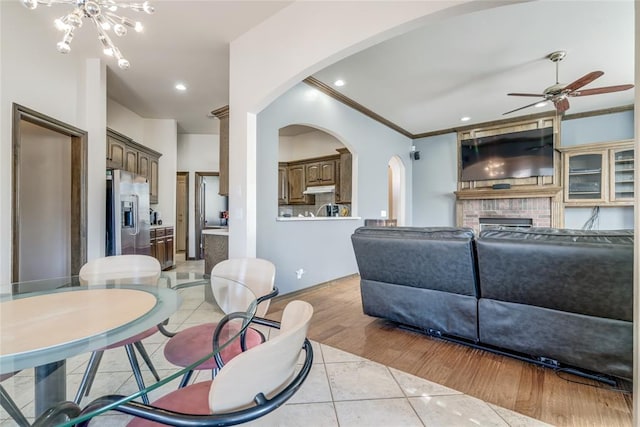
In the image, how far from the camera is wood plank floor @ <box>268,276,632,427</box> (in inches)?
58.6

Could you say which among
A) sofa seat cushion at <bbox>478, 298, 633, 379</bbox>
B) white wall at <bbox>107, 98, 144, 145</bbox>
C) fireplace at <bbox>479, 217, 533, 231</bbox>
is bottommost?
sofa seat cushion at <bbox>478, 298, 633, 379</bbox>

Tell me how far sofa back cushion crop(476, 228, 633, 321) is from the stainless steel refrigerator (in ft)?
13.9

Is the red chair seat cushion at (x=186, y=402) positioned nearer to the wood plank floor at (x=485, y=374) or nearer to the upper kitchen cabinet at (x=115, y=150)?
the wood plank floor at (x=485, y=374)

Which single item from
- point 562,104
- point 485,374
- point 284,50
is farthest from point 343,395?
point 562,104

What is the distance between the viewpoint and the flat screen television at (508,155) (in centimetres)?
527

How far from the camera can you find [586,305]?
1675mm

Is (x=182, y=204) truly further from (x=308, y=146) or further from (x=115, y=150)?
(x=308, y=146)

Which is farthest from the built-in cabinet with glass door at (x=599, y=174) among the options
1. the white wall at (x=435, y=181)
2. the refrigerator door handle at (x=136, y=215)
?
the refrigerator door handle at (x=136, y=215)

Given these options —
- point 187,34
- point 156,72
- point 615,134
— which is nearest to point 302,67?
point 187,34

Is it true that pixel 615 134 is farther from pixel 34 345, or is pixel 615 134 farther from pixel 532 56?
pixel 34 345

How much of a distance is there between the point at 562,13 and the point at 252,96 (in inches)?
119

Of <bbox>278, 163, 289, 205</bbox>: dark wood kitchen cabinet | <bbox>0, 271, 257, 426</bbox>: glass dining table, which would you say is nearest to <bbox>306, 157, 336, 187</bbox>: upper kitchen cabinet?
<bbox>278, 163, 289, 205</bbox>: dark wood kitchen cabinet

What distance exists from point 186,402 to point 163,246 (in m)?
4.95

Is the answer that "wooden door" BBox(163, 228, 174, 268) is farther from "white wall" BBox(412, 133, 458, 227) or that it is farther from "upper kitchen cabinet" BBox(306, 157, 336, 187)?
"white wall" BBox(412, 133, 458, 227)
